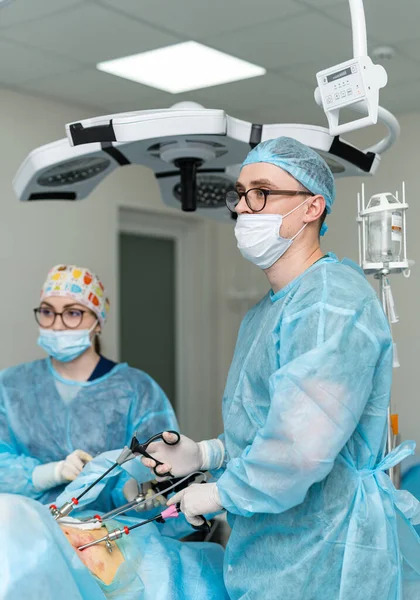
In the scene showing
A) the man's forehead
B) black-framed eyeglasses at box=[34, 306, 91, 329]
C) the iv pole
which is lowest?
black-framed eyeglasses at box=[34, 306, 91, 329]

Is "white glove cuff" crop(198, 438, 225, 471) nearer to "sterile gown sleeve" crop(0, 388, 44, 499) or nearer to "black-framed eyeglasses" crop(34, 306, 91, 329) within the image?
"sterile gown sleeve" crop(0, 388, 44, 499)

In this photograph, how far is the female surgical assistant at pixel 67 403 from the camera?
2072 millimetres

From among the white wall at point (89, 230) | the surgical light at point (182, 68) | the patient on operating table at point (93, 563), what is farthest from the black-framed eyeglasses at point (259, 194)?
the white wall at point (89, 230)

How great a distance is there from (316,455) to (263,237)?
0.42 meters

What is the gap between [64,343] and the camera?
7.29 feet

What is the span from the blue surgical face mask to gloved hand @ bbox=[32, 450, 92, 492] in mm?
312

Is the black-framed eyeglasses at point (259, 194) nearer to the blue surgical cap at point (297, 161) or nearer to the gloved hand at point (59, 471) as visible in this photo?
the blue surgical cap at point (297, 161)

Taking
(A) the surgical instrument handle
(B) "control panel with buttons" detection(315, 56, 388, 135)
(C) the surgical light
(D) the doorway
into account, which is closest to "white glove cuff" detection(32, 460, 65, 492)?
(A) the surgical instrument handle

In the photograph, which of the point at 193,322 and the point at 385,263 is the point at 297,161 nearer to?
the point at 385,263

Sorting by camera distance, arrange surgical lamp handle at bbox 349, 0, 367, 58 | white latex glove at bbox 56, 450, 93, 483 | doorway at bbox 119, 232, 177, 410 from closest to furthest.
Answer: surgical lamp handle at bbox 349, 0, 367, 58, white latex glove at bbox 56, 450, 93, 483, doorway at bbox 119, 232, 177, 410

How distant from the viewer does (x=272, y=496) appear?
128cm

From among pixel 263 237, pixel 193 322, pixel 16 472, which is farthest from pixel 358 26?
pixel 193 322

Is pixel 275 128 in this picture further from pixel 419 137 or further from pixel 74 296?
pixel 419 137

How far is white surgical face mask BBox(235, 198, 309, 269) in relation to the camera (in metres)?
1.45
